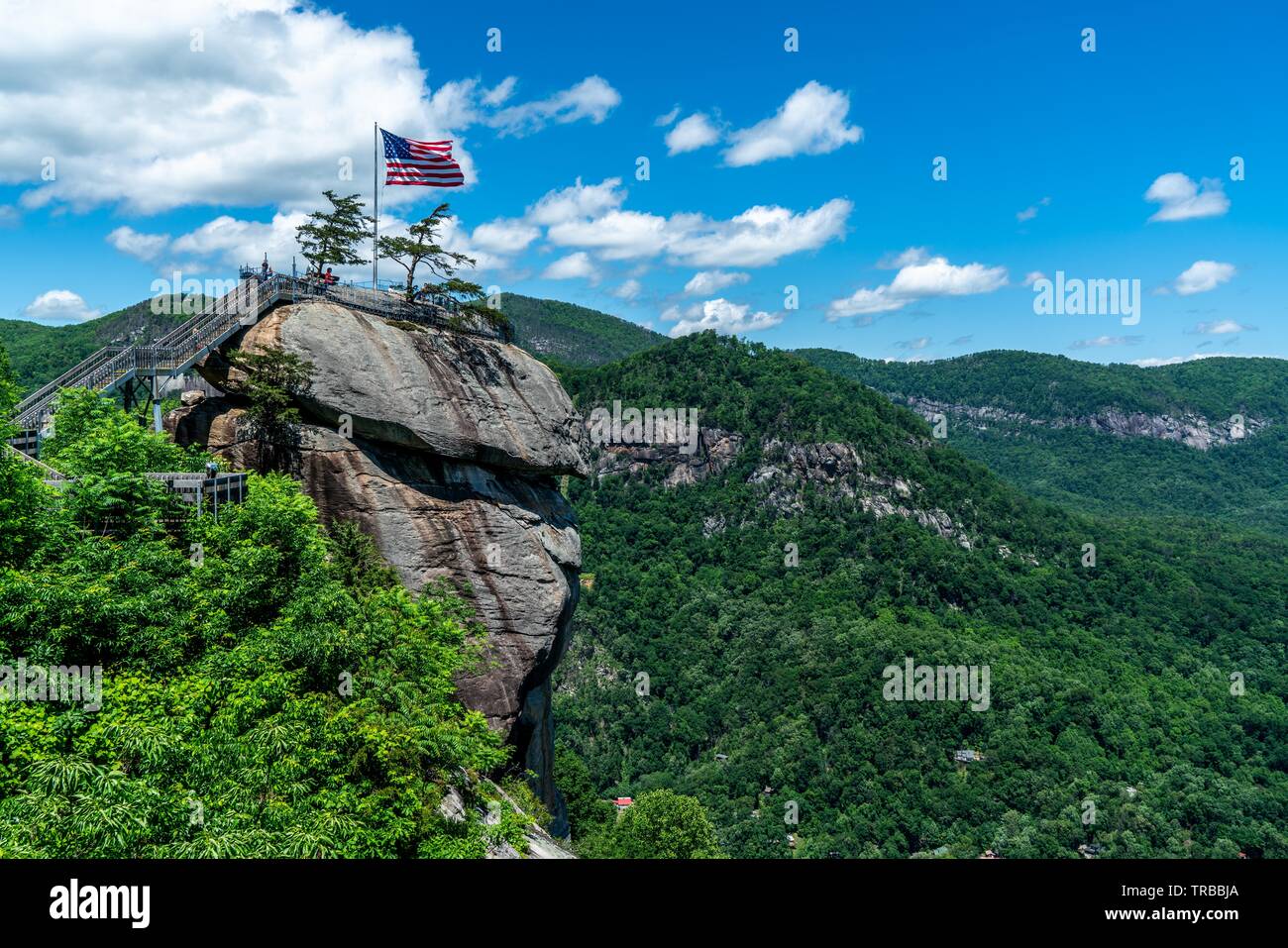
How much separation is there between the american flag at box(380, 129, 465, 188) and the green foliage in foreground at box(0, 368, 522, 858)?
14.1 meters

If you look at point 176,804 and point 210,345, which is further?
point 210,345

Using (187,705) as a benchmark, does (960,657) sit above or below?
below

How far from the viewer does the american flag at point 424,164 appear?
28.6 metres

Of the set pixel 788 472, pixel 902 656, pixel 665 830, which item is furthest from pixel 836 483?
pixel 665 830

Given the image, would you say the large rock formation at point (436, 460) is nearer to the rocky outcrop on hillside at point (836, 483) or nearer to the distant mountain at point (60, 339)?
the distant mountain at point (60, 339)

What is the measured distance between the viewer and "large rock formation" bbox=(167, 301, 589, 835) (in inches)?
942

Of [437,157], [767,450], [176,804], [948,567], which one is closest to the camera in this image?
[176,804]

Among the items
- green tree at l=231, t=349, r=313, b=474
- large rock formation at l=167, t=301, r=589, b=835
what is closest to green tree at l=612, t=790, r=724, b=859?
large rock formation at l=167, t=301, r=589, b=835

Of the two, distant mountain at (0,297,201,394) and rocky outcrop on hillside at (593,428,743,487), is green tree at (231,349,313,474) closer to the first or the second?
distant mountain at (0,297,201,394)

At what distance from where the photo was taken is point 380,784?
43.9 feet

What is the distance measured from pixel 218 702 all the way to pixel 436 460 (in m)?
13.0

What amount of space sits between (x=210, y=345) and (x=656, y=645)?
8874 centimetres
